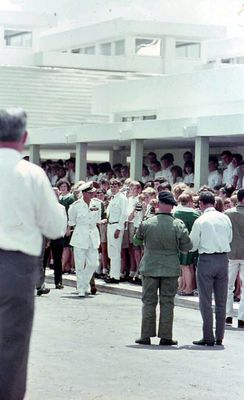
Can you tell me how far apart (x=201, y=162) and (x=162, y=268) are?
12.1m

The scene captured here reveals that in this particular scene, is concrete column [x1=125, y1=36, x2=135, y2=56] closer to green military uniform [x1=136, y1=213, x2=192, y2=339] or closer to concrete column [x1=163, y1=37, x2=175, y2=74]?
concrete column [x1=163, y1=37, x2=175, y2=74]

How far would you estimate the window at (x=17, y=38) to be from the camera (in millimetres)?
65000

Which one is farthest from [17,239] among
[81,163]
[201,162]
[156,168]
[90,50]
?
[90,50]

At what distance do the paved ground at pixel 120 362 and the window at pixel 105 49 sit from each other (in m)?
35.9

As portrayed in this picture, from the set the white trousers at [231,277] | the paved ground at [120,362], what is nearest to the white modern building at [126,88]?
the white trousers at [231,277]

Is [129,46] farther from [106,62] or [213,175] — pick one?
[213,175]

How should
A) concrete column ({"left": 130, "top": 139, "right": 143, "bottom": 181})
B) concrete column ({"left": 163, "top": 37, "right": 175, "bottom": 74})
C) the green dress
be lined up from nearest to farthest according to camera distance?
the green dress
concrete column ({"left": 130, "top": 139, "right": 143, "bottom": 181})
concrete column ({"left": 163, "top": 37, "right": 175, "bottom": 74})

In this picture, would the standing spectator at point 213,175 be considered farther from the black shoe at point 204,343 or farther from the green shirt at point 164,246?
the black shoe at point 204,343

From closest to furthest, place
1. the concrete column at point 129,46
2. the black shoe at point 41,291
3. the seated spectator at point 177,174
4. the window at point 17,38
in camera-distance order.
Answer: the black shoe at point 41,291
the seated spectator at point 177,174
the concrete column at point 129,46
the window at point 17,38

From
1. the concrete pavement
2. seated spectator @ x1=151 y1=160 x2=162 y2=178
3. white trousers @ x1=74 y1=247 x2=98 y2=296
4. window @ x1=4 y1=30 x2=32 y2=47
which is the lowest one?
the concrete pavement

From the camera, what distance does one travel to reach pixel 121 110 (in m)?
38.4

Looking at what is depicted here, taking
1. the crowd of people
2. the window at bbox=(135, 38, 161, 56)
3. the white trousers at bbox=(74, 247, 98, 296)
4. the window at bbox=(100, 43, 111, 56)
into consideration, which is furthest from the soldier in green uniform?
the window at bbox=(100, 43, 111, 56)

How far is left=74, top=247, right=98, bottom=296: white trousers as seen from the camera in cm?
2016

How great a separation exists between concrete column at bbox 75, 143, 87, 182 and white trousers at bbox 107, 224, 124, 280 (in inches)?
378
